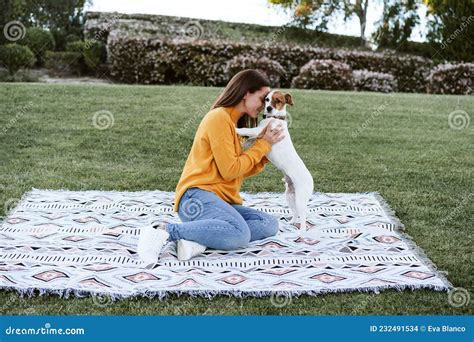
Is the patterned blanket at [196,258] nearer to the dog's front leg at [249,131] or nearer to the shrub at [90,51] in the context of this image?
the dog's front leg at [249,131]

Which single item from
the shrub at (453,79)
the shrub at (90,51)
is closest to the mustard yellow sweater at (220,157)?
the shrub at (453,79)

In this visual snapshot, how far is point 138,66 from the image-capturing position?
45.2 feet

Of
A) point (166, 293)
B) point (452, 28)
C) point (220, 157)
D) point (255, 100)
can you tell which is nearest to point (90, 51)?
point (452, 28)

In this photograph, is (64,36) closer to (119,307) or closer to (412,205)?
(412,205)

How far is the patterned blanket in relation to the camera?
3.52 m

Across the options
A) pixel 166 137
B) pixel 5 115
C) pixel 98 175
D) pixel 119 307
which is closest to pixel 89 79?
pixel 5 115

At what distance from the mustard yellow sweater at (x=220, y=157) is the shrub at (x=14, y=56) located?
9.65 metres

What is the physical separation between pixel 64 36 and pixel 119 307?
1361cm

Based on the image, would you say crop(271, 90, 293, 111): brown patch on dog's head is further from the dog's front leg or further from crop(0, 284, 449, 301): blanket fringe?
crop(0, 284, 449, 301): blanket fringe

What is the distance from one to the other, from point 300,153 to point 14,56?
7.62 metres

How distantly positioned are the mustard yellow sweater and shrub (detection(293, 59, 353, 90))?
870 cm

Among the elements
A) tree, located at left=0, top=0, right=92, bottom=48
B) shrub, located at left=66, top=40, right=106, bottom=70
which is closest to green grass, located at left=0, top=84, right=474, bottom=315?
shrub, located at left=66, top=40, right=106, bottom=70

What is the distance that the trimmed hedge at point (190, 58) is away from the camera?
13586 millimetres

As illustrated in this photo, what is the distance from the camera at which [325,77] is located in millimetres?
12734
